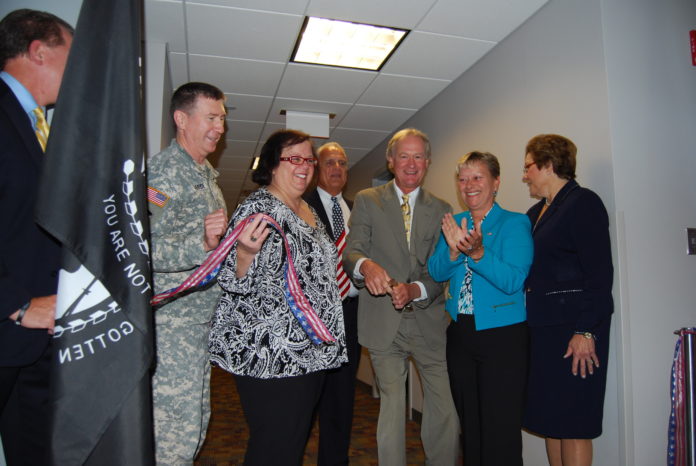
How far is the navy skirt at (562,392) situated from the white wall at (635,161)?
1.04 feet

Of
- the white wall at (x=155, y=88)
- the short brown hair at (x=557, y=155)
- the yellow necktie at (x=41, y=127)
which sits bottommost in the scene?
the yellow necktie at (x=41, y=127)

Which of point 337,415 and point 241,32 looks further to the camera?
point 241,32

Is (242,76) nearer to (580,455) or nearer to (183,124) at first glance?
(183,124)

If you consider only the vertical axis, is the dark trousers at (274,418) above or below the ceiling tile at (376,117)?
below

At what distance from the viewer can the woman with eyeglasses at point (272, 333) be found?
164cm

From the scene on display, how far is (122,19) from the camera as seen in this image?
1264 millimetres

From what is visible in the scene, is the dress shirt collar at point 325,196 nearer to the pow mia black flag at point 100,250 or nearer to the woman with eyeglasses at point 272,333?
the woman with eyeglasses at point 272,333

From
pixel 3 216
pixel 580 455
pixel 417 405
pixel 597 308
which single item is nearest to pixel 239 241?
pixel 3 216

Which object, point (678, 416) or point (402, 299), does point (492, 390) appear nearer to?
point (402, 299)

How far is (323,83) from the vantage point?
4.70m

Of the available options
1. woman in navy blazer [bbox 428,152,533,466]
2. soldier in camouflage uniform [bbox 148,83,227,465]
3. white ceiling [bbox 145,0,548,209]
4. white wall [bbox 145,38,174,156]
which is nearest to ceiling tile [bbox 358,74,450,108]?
white ceiling [bbox 145,0,548,209]

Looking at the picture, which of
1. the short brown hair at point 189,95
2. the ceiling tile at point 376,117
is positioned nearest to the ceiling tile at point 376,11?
the short brown hair at point 189,95

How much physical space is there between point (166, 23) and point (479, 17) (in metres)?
2.28

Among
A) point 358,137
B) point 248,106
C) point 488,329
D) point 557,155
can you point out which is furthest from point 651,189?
point 358,137
